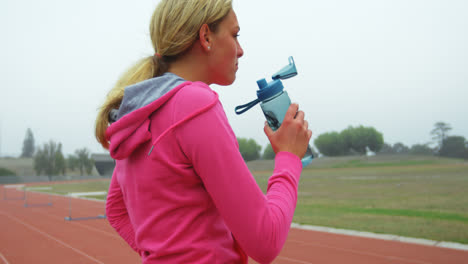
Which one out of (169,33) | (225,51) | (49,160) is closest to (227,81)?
(225,51)

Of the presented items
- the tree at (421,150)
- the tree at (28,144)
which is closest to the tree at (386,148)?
the tree at (421,150)

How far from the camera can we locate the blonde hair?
956 mm

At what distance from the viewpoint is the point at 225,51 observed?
1035 millimetres

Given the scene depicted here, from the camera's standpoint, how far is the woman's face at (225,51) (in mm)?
1009

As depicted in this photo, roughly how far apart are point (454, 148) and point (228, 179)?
7397 centimetres

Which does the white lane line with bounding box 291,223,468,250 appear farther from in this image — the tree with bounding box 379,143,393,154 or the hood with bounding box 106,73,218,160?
the tree with bounding box 379,143,393,154

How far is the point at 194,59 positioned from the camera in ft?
3.42

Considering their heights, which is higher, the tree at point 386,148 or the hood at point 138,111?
the hood at point 138,111

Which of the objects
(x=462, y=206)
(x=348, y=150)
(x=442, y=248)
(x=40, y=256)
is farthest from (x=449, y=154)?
(x=40, y=256)

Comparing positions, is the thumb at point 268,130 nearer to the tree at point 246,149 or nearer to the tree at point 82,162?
the tree at point 246,149

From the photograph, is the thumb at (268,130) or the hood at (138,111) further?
the thumb at (268,130)

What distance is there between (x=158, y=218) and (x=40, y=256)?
7995 millimetres

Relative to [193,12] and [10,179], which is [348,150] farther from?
[193,12]

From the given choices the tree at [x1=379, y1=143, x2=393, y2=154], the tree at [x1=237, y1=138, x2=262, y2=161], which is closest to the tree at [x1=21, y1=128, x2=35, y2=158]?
the tree at [x1=379, y1=143, x2=393, y2=154]
